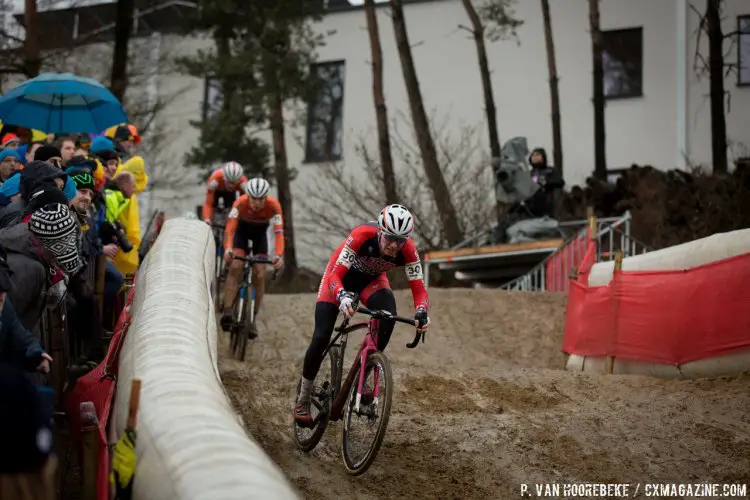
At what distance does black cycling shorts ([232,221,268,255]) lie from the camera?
14.5 m

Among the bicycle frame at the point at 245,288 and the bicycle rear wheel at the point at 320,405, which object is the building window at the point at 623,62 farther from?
the bicycle rear wheel at the point at 320,405

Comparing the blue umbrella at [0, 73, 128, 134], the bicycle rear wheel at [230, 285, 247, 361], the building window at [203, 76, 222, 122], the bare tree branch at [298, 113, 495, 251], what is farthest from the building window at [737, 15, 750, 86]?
the blue umbrella at [0, 73, 128, 134]

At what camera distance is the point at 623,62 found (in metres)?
33.7

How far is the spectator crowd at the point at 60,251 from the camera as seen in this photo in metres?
6.17

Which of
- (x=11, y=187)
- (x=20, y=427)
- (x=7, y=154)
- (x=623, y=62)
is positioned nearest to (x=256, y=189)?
(x=7, y=154)

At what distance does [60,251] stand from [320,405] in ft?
8.71

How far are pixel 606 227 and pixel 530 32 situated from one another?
14716 millimetres

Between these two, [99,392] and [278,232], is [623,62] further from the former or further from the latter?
[99,392]

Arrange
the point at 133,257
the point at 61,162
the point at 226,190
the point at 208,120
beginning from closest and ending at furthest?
the point at 61,162 < the point at 133,257 < the point at 226,190 < the point at 208,120

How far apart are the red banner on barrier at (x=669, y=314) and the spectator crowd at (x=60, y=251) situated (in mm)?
5465

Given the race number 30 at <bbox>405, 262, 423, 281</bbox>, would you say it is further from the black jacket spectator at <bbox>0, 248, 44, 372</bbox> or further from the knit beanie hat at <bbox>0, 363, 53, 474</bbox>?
the knit beanie hat at <bbox>0, 363, 53, 474</bbox>

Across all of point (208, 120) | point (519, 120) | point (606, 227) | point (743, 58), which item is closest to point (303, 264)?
point (208, 120)

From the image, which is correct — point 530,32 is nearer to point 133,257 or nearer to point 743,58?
point 743,58

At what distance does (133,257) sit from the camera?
Answer: 1275cm
